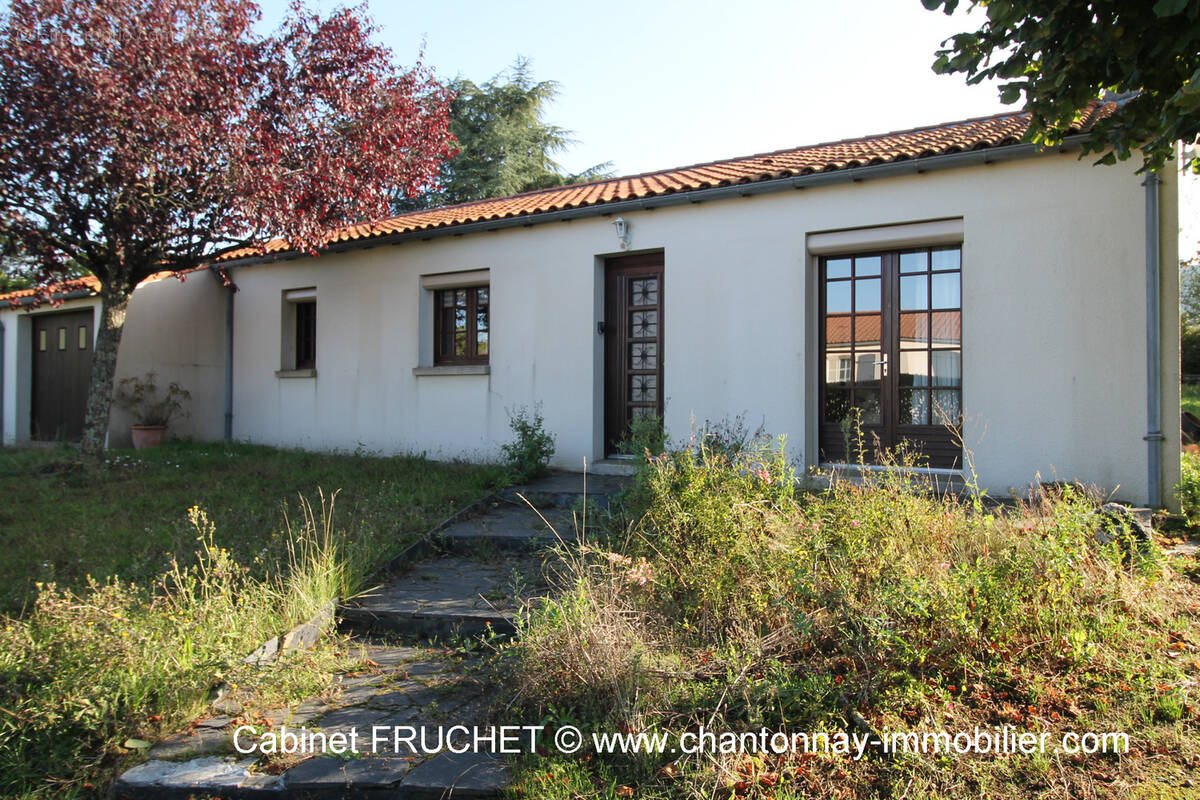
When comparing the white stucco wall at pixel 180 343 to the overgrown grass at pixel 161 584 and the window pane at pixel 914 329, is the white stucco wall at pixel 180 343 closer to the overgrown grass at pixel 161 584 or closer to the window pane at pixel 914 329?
the overgrown grass at pixel 161 584

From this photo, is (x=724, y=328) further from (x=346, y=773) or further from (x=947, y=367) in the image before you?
(x=346, y=773)

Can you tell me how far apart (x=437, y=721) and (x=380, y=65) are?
26.8 feet

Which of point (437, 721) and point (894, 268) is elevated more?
point (894, 268)

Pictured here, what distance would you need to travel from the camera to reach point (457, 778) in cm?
275

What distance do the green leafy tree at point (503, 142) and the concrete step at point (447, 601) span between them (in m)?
16.5

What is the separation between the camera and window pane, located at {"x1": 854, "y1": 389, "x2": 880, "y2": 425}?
22.8 ft

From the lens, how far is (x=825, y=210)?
6.93m

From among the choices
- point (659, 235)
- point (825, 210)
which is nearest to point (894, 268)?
point (825, 210)

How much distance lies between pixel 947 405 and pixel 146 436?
1072 cm

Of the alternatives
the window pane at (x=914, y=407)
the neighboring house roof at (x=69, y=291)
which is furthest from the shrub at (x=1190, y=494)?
the neighboring house roof at (x=69, y=291)

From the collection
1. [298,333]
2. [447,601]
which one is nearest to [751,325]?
[447,601]

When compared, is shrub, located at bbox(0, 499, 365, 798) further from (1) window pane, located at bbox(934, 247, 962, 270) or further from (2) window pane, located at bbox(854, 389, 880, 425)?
(1) window pane, located at bbox(934, 247, 962, 270)

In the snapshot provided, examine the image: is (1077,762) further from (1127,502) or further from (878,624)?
(1127,502)

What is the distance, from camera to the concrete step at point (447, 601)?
4.19 m
